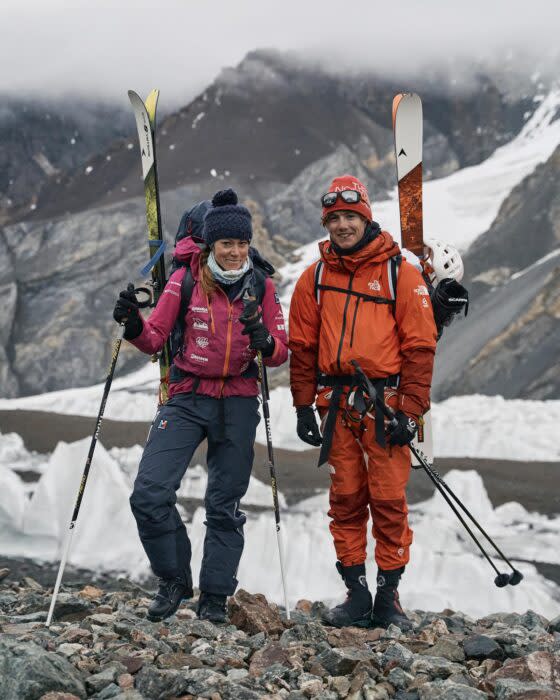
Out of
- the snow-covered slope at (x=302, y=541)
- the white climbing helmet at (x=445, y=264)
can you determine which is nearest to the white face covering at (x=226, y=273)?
the white climbing helmet at (x=445, y=264)

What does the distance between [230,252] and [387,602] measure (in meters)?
2.51

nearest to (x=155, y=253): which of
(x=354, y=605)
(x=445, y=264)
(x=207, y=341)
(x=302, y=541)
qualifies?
(x=207, y=341)

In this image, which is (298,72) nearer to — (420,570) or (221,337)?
(420,570)

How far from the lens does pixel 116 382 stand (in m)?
31.6

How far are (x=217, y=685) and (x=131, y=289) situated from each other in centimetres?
234

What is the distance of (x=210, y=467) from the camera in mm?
5000

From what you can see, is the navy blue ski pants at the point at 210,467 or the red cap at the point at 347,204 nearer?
the navy blue ski pants at the point at 210,467

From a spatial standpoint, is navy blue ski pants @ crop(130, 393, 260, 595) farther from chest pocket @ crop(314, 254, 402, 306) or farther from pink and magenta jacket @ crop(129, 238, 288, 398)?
chest pocket @ crop(314, 254, 402, 306)

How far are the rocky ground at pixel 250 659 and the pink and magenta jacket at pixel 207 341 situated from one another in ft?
4.75

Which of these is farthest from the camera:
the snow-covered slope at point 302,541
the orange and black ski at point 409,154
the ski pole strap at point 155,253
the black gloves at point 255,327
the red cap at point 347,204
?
the snow-covered slope at point 302,541

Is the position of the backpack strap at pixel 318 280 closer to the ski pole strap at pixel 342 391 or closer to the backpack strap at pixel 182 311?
the ski pole strap at pixel 342 391

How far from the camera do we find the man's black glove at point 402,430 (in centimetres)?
479

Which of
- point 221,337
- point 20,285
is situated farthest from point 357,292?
point 20,285

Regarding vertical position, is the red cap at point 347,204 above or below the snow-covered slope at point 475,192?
below
